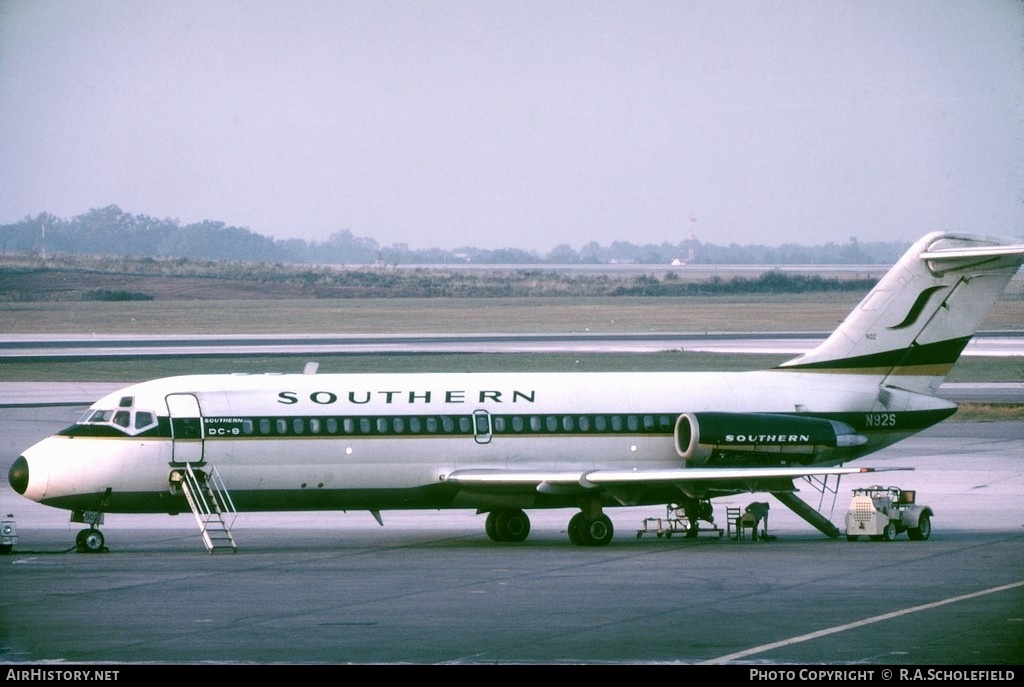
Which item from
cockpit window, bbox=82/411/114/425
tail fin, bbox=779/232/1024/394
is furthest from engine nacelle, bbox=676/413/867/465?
cockpit window, bbox=82/411/114/425

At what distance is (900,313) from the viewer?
31875mm

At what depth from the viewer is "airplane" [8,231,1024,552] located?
28.6 metres

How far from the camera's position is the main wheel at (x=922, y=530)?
98.1ft

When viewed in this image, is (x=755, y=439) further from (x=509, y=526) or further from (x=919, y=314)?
(x=509, y=526)

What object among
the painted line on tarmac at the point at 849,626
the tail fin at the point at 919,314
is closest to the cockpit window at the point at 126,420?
the tail fin at the point at 919,314

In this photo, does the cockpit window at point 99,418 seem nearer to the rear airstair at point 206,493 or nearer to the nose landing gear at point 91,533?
the nose landing gear at point 91,533

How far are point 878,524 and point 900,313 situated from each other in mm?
4677

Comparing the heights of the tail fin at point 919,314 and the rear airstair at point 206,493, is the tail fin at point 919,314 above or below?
above

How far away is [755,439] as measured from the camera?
98.6 feet

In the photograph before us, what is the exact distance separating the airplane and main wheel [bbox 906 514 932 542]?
54mm

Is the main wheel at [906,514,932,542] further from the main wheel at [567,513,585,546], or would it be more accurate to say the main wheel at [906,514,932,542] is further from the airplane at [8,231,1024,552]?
the main wheel at [567,513,585,546]

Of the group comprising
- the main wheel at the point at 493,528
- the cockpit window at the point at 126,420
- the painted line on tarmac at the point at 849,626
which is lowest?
the main wheel at the point at 493,528

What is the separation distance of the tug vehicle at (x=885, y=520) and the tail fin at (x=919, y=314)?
2866mm

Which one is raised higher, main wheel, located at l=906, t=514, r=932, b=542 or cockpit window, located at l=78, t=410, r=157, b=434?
cockpit window, located at l=78, t=410, r=157, b=434
